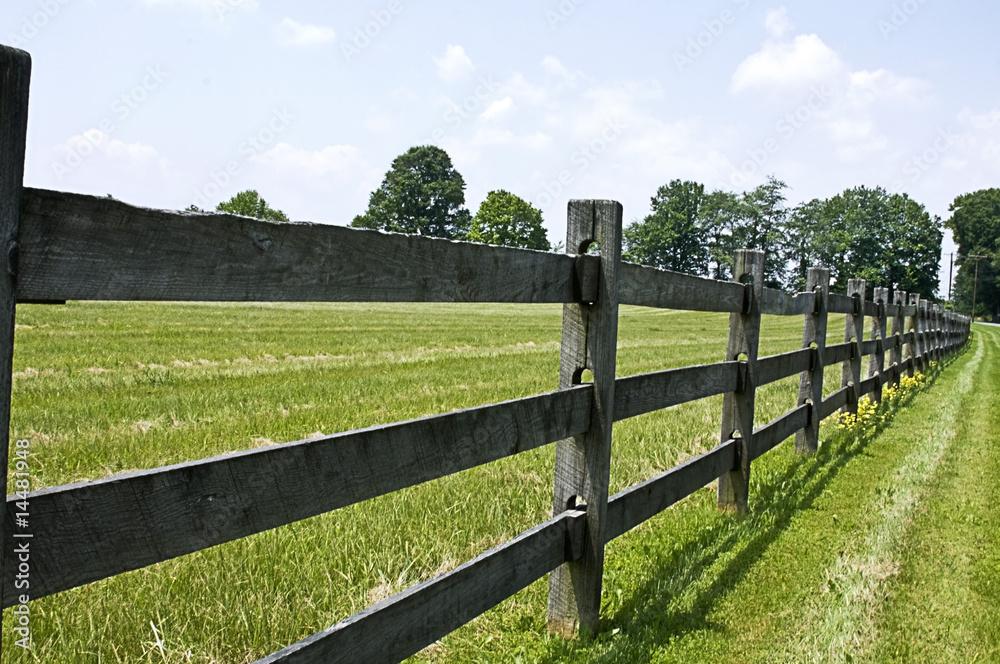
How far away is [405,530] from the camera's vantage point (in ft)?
14.1

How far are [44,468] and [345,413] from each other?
2.88 metres

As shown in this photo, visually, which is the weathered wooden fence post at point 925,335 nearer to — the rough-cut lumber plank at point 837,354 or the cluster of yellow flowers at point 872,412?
the cluster of yellow flowers at point 872,412

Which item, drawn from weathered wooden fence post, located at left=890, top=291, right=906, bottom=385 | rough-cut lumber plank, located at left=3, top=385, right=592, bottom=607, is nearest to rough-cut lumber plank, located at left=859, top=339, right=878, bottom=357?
weathered wooden fence post, located at left=890, top=291, right=906, bottom=385

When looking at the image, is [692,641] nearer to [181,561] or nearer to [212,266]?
[181,561]

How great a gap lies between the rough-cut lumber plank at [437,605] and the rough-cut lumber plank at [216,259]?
902mm

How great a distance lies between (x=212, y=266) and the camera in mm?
1766

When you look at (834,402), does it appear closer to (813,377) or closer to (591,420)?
(813,377)

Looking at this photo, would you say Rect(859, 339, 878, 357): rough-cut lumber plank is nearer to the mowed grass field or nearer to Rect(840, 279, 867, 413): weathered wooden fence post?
Rect(840, 279, 867, 413): weathered wooden fence post

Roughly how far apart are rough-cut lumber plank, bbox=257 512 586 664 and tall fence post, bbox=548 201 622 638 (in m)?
0.10

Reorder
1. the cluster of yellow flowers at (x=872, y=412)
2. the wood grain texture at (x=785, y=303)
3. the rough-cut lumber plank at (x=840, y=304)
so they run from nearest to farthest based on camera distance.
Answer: the wood grain texture at (x=785, y=303) < the rough-cut lumber plank at (x=840, y=304) < the cluster of yellow flowers at (x=872, y=412)

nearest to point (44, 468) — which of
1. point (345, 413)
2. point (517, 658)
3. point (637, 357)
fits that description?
point (345, 413)

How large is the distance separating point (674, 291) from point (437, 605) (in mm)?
2329

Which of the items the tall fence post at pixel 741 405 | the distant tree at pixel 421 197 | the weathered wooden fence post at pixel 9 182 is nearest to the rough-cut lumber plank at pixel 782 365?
the tall fence post at pixel 741 405

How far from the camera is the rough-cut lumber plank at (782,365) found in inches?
231
